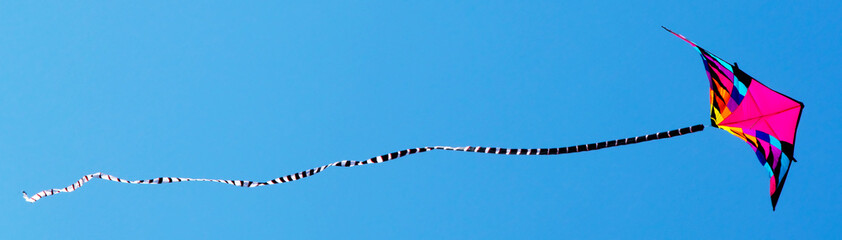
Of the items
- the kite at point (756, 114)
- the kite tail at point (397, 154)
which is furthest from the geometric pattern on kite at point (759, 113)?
the kite tail at point (397, 154)

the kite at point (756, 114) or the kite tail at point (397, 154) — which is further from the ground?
the kite tail at point (397, 154)

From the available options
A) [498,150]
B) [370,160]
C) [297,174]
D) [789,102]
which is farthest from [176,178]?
[789,102]

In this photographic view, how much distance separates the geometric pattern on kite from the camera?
82.1 inches

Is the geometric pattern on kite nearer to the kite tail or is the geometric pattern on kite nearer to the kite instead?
the kite

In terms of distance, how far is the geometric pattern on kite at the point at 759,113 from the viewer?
2086mm

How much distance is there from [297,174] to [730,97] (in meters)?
1.64

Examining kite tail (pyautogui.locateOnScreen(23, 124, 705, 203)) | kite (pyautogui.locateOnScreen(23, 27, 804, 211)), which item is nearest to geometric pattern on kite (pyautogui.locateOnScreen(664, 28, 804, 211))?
kite (pyautogui.locateOnScreen(23, 27, 804, 211))

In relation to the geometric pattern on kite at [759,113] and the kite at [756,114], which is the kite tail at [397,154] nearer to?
the kite at [756,114]

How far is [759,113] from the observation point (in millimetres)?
2180

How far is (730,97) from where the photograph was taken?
2.26 meters

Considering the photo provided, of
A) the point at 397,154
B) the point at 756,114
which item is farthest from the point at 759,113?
the point at 397,154

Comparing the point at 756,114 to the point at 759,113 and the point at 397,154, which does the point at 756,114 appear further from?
the point at 397,154

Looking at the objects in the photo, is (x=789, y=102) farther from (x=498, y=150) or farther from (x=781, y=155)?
(x=498, y=150)

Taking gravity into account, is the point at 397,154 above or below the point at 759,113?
above
